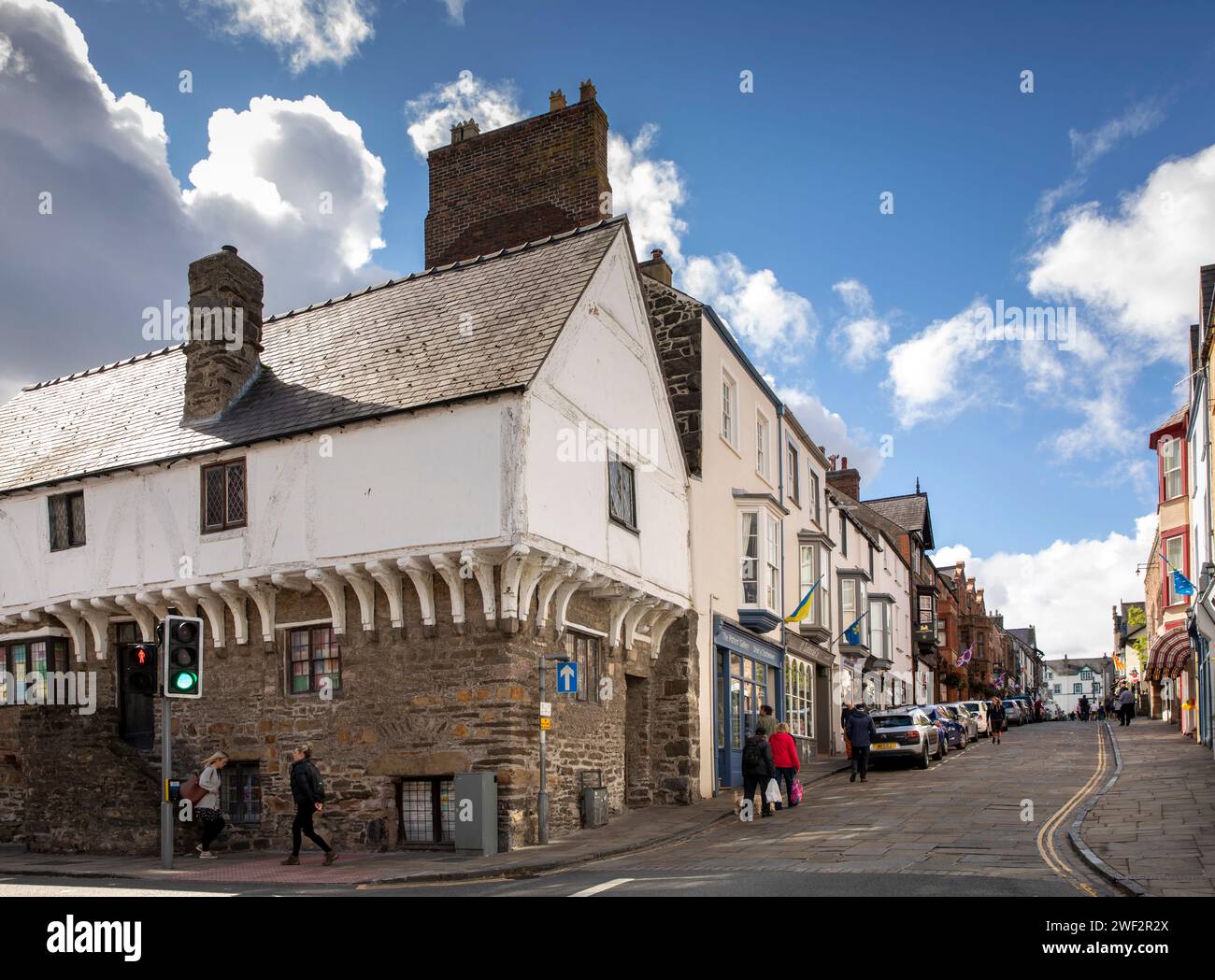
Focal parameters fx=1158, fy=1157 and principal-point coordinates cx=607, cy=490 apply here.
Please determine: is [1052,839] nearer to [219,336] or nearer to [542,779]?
[542,779]

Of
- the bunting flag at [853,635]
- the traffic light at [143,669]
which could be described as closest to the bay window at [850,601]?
the bunting flag at [853,635]

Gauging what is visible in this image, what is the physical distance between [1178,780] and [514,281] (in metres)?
16.2

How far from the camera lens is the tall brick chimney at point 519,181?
27359 millimetres

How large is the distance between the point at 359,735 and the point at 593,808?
4.06 metres

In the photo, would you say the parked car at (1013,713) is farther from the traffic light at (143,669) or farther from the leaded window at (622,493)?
the traffic light at (143,669)

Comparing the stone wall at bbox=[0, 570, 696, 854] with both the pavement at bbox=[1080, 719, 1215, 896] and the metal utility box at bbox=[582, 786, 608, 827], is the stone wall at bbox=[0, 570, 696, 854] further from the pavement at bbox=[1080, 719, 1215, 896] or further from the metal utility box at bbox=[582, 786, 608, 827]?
the pavement at bbox=[1080, 719, 1215, 896]

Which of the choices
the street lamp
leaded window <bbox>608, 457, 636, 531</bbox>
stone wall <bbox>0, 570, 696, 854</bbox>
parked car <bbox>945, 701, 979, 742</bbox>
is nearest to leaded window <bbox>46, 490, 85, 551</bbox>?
stone wall <bbox>0, 570, 696, 854</bbox>

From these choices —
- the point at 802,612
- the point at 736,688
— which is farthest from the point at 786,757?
the point at 802,612

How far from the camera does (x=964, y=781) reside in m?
24.1

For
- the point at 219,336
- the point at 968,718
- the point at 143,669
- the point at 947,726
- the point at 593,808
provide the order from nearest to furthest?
1. the point at 143,669
2. the point at 593,808
3. the point at 219,336
4. the point at 947,726
5. the point at 968,718

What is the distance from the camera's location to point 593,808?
19.3 metres
